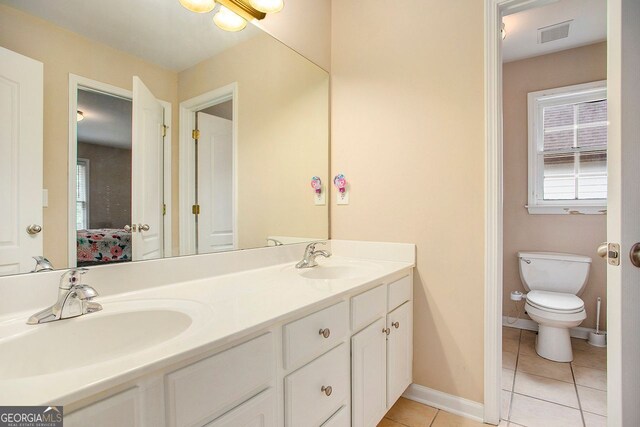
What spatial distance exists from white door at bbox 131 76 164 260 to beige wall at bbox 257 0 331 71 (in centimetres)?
77

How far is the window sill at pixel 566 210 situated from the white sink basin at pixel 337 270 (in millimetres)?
1908

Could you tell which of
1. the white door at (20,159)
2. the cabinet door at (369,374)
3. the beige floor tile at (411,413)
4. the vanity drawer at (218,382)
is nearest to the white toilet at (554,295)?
the beige floor tile at (411,413)

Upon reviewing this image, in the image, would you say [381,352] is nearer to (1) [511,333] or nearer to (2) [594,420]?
(2) [594,420]

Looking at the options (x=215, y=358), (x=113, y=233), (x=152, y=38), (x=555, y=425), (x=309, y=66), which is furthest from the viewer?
(x=309, y=66)

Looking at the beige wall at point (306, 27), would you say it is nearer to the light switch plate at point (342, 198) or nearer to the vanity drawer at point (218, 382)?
the light switch plate at point (342, 198)

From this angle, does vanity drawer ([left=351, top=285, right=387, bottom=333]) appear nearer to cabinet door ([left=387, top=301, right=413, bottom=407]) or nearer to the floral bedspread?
cabinet door ([left=387, top=301, right=413, bottom=407])

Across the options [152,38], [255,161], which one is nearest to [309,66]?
[255,161]

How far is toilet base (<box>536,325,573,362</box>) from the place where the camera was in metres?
2.18

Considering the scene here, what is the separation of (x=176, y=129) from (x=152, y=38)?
0.33 metres

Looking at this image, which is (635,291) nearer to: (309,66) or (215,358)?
(215,358)

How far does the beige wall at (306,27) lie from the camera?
1698 millimetres

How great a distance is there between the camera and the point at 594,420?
1.57 metres

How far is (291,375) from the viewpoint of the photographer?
2.96 feet

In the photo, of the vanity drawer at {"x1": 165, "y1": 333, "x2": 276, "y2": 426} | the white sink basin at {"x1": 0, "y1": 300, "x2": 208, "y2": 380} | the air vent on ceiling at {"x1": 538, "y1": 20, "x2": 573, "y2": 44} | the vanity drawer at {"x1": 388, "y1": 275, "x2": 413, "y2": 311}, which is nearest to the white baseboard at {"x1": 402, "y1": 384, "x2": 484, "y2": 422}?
the vanity drawer at {"x1": 388, "y1": 275, "x2": 413, "y2": 311}
